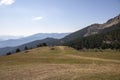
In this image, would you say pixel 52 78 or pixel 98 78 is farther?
pixel 52 78

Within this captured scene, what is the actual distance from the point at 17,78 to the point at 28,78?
1.97m

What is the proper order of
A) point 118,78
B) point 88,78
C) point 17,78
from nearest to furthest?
point 118,78 < point 88,78 < point 17,78

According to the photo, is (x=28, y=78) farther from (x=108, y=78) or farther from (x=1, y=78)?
(x=108, y=78)

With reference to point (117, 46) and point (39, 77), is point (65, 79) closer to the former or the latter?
point (39, 77)

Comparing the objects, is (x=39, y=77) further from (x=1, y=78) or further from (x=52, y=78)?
(x=1, y=78)

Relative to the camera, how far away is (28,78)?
3195 cm

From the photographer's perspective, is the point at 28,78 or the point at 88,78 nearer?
the point at 88,78

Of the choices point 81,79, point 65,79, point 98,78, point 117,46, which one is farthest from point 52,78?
point 117,46

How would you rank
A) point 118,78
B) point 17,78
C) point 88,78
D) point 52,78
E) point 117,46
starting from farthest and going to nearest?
point 117,46 → point 17,78 → point 52,78 → point 88,78 → point 118,78

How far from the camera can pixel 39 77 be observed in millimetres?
32031

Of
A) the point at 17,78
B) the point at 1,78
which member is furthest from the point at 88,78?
the point at 1,78

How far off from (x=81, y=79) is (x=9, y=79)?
1168 cm

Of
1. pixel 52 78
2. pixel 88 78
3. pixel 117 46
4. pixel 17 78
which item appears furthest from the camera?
pixel 117 46

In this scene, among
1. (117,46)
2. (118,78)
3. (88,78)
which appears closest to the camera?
(118,78)
